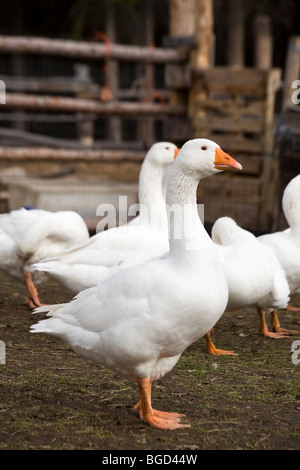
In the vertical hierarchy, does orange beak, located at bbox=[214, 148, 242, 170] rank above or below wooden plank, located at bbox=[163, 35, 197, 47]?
below

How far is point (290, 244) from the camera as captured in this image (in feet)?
19.1

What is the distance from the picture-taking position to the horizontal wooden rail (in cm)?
890

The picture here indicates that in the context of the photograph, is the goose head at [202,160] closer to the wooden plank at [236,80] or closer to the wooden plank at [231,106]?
the wooden plank at [236,80]

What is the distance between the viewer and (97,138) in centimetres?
2055

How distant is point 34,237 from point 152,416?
2698 millimetres

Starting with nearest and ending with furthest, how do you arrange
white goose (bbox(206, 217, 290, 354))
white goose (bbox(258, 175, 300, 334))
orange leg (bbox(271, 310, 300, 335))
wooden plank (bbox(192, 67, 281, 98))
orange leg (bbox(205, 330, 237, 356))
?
1. white goose (bbox(206, 217, 290, 354))
2. orange leg (bbox(205, 330, 237, 356))
3. white goose (bbox(258, 175, 300, 334))
4. orange leg (bbox(271, 310, 300, 335))
5. wooden plank (bbox(192, 67, 281, 98))

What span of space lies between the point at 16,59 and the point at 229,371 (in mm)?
14509

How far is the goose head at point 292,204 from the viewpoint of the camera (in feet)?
19.4

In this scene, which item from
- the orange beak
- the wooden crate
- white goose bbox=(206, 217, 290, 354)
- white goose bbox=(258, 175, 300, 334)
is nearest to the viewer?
the orange beak

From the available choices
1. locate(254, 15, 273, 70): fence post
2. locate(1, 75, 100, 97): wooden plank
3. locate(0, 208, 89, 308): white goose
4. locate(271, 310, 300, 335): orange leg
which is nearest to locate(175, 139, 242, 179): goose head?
locate(271, 310, 300, 335): orange leg

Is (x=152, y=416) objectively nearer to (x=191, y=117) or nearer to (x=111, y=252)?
(x=111, y=252)

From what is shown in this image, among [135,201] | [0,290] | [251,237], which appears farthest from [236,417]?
[135,201]

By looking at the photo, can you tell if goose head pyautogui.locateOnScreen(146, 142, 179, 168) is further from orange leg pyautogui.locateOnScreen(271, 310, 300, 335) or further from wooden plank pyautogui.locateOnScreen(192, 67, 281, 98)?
wooden plank pyautogui.locateOnScreen(192, 67, 281, 98)

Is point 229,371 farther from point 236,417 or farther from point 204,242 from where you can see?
point 204,242
